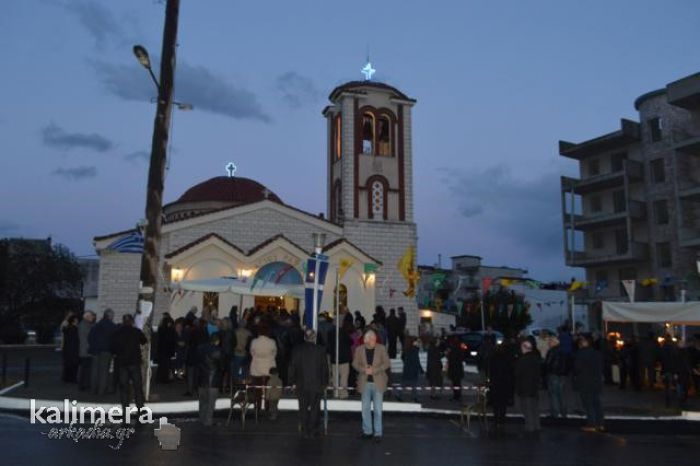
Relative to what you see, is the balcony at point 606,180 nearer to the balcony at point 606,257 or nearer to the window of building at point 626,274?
the balcony at point 606,257

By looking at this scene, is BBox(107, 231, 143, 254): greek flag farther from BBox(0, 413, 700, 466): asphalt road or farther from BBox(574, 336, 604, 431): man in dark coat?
BBox(574, 336, 604, 431): man in dark coat

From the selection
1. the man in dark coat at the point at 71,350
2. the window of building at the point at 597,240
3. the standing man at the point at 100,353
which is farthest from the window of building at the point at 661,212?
the standing man at the point at 100,353

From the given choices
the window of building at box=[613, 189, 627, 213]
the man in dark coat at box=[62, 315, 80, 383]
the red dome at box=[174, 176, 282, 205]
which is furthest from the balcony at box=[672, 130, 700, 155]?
the man in dark coat at box=[62, 315, 80, 383]

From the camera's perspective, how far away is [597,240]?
44.8 meters

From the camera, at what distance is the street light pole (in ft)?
49.6

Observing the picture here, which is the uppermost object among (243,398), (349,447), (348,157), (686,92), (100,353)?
(686,92)

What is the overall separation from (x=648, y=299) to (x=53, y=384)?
34.5 meters

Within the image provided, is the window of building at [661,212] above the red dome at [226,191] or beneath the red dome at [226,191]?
beneath

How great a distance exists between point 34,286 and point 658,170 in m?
48.7

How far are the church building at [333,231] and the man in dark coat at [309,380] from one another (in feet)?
57.6

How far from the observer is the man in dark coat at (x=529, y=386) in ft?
42.8

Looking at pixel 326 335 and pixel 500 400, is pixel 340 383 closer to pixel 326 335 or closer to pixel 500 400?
pixel 326 335

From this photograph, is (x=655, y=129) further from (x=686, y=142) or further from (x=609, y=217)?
(x=609, y=217)

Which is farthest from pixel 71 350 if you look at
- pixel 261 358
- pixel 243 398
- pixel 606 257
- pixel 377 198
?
pixel 606 257
